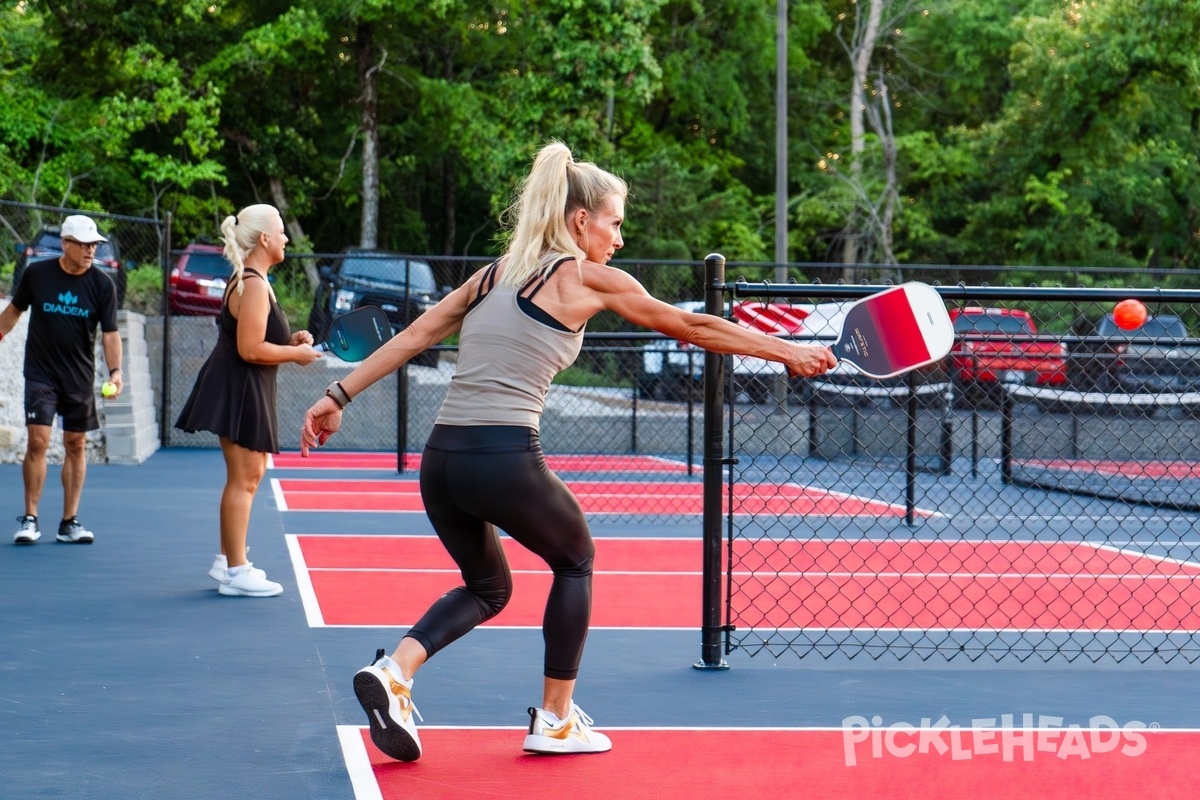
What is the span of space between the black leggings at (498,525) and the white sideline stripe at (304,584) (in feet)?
7.84

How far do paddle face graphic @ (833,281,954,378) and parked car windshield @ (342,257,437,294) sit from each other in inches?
557

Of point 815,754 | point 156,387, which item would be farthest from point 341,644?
point 156,387

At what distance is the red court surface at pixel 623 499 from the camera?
12.0 meters

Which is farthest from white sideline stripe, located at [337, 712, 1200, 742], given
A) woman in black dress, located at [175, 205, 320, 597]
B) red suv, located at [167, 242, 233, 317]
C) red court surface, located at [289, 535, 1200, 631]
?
red suv, located at [167, 242, 233, 317]

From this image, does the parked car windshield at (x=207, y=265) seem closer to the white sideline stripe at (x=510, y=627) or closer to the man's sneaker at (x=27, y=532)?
the man's sneaker at (x=27, y=532)

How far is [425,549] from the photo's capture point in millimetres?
9469

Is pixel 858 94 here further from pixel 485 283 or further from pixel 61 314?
pixel 485 283

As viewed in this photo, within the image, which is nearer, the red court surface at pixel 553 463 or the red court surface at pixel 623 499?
the red court surface at pixel 623 499

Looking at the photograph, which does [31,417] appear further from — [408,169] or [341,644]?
[408,169]

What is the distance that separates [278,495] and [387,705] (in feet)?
28.0

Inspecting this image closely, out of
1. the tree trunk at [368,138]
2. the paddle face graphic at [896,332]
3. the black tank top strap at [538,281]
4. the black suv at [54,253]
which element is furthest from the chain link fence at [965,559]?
the tree trunk at [368,138]

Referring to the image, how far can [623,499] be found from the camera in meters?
13.1

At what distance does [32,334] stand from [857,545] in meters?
5.75

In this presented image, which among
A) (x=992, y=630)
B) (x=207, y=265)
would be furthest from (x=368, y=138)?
(x=992, y=630)
